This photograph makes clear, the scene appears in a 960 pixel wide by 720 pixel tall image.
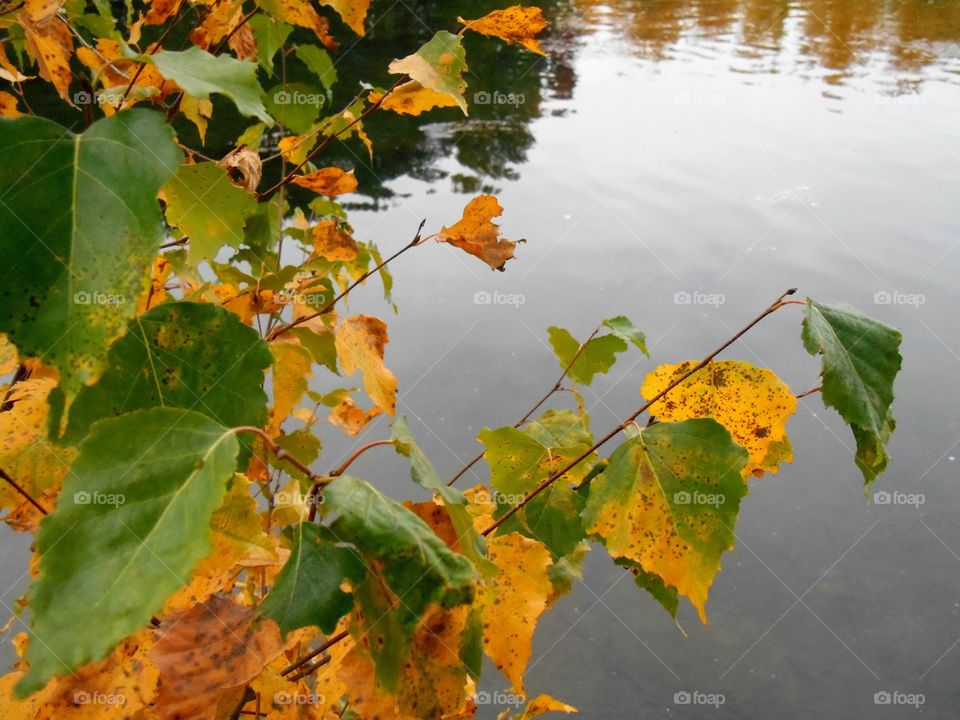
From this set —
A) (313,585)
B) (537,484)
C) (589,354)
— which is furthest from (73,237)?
(589,354)

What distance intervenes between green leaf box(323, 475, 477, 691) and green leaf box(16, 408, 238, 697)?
77 millimetres

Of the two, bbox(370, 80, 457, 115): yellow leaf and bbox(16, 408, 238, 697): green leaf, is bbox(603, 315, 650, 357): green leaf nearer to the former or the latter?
bbox(370, 80, 457, 115): yellow leaf

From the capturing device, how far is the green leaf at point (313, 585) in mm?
479

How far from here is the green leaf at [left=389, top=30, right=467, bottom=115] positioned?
741 mm

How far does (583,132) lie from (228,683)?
462 centimetres

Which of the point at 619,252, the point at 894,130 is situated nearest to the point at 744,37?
the point at 894,130

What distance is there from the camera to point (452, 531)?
2.08ft

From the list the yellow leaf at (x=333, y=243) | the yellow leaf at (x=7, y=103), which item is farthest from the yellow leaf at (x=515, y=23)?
the yellow leaf at (x=7, y=103)

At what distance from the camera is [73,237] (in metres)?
0.42

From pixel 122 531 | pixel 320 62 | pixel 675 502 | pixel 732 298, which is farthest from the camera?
pixel 732 298

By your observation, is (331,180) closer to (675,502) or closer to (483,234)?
(483,234)

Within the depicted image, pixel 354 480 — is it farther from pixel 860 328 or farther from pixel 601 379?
pixel 601 379

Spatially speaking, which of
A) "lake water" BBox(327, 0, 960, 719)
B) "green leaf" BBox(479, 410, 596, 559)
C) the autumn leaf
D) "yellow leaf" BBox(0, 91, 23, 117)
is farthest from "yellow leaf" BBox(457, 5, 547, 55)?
"lake water" BBox(327, 0, 960, 719)

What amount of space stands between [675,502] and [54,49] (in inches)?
25.7
